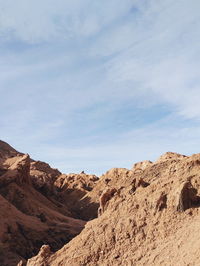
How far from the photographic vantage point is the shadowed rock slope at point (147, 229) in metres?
11.4

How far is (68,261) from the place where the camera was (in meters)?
13.2

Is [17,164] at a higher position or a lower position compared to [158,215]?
higher

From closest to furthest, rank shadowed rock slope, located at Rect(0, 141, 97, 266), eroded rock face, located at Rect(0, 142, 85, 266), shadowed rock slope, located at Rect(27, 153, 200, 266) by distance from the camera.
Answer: shadowed rock slope, located at Rect(27, 153, 200, 266) < eroded rock face, located at Rect(0, 142, 85, 266) < shadowed rock slope, located at Rect(0, 141, 97, 266)

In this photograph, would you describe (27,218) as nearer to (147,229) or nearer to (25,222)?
(25,222)

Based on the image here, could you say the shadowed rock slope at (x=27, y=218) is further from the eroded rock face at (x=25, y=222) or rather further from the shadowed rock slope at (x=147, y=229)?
the shadowed rock slope at (x=147, y=229)

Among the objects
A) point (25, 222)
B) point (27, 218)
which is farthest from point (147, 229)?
point (27, 218)

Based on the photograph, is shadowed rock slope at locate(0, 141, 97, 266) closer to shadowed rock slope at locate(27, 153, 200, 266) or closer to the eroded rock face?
the eroded rock face

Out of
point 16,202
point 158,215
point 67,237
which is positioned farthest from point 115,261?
point 16,202

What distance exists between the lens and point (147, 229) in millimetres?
12766

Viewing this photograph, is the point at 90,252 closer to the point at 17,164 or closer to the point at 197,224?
the point at 197,224

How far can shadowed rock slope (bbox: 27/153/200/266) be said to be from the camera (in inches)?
450

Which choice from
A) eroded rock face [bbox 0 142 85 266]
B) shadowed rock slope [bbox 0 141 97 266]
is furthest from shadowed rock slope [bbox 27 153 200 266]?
shadowed rock slope [bbox 0 141 97 266]

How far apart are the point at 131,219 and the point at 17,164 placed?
1235 inches

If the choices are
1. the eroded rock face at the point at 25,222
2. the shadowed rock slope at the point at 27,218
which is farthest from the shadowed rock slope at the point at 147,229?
the shadowed rock slope at the point at 27,218
